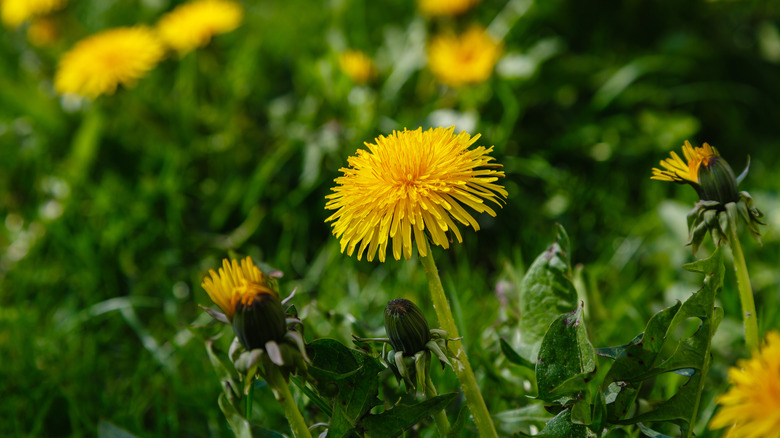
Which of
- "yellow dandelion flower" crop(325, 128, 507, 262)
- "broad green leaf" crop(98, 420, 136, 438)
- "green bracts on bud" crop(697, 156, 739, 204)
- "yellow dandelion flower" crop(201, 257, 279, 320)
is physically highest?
"green bracts on bud" crop(697, 156, 739, 204)

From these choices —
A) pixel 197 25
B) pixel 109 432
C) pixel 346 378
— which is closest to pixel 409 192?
pixel 346 378

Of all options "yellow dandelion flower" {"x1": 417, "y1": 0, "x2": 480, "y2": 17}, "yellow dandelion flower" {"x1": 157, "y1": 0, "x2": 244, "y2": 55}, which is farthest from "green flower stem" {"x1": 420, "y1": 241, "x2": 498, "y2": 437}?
"yellow dandelion flower" {"x1": 157, "y1": 0, "x2": 244, "y2": 55}

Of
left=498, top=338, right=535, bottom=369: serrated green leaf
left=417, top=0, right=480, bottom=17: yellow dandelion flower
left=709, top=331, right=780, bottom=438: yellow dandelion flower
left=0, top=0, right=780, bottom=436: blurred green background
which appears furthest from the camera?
left=417, top=0, right=480, bottom=17: yellow dandelion flower

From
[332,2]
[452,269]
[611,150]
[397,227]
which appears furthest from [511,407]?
[332,2]

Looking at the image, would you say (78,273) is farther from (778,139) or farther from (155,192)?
(778,139)

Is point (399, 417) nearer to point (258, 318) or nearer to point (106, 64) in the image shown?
point (258, 318)

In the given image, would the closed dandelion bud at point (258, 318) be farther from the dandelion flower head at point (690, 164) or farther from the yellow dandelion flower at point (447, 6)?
the yellow dandelion flower at point (447, 6)

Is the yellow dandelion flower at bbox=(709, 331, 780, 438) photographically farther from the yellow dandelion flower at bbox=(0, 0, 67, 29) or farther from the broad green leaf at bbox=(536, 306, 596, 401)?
the yellow dandelion flower at bbox=(0, 0, 67, 29)
